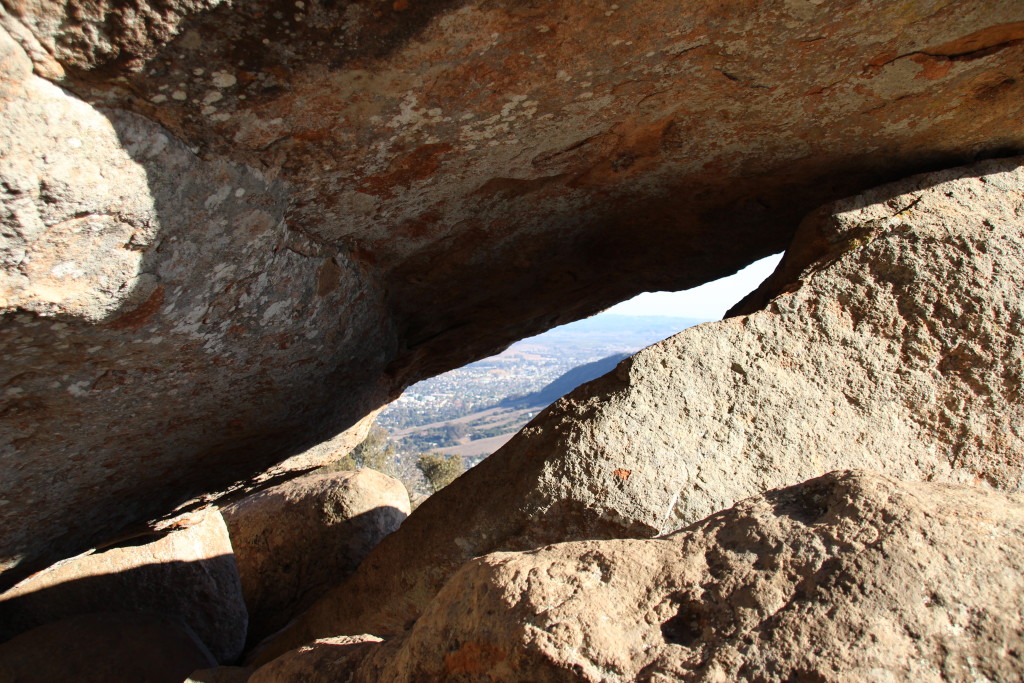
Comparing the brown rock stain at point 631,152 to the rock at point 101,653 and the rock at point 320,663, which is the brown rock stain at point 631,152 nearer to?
the rock at point 320,663

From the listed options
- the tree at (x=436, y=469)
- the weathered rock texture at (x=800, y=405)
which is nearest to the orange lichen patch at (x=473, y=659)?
the weathered rock texture at (x=800, y=405)

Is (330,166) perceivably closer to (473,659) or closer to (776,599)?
(473,659)

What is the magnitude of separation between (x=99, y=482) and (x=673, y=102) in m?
2.89

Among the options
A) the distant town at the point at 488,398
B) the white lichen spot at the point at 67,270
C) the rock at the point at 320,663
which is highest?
the white lichen spot at the point at 67,270

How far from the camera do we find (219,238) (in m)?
2.41

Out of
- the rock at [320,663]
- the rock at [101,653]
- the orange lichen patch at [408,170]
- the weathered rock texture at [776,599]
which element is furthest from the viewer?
the rock at [101,653]

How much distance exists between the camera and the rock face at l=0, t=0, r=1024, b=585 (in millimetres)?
1917

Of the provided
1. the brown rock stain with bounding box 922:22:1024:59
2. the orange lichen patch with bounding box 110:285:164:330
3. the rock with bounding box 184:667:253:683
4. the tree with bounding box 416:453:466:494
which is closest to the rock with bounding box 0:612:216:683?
the rock with bounding box 184:667:253:683

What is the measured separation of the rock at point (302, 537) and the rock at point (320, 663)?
2.47 m

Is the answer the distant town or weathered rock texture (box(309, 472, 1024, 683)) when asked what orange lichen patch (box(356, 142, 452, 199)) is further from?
the distant town

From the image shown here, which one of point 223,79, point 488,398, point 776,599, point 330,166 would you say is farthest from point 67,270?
point 488,398

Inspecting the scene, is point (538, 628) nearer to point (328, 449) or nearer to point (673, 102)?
point (673, 102)

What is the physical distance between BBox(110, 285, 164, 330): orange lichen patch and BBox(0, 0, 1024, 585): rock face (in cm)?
2

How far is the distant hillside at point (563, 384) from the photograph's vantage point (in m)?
54.3
